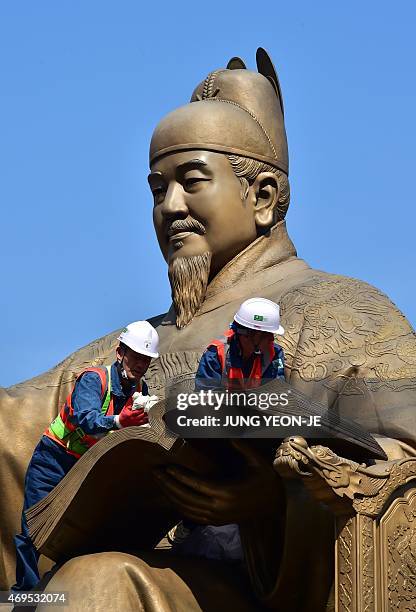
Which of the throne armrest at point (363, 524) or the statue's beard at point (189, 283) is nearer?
the throne armrest at point (363, 524)

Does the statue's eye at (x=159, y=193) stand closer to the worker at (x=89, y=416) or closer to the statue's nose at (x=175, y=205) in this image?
the statue's nose at (x=175, y=205)

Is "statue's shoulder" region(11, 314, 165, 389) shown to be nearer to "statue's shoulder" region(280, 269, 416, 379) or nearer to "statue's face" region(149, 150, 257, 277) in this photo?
"statue's face" region(149, 150, 257, 277)

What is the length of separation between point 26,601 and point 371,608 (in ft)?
6.84

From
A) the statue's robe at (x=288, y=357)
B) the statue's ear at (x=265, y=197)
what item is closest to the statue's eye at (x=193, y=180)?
the statue's ear at (x=265, y=197)

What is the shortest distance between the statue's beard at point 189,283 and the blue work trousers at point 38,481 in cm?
194

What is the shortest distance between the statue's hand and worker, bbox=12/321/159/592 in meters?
0.42

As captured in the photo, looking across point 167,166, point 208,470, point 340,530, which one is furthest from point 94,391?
point 167,166

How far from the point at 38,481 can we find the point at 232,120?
3188 millimetres

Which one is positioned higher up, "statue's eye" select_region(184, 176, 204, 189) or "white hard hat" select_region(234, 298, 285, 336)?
"statue's eye" select_region(184, 176, 204, 189)

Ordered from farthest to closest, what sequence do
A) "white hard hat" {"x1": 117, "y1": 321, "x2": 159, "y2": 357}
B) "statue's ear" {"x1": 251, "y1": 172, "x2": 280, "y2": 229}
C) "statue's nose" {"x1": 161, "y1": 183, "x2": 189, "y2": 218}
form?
"statue's ear" {"x1": 251, "y1": 172, "x2": 280, "y2": 229} → "statue's nose" {"x1": 161, "y1": 183, "x2": 189, "y2": 218} → "white hard hat" {"x1": 117, "y1": 321, "x2": 159, "y2": 357}

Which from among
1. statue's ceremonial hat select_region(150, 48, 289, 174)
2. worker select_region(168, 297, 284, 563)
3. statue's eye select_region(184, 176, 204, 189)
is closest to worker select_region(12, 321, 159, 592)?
worker select_region(168, 297, 284, 563)

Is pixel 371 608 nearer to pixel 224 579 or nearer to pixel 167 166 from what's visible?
pixel 224 579

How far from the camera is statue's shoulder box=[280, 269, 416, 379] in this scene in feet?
43.7

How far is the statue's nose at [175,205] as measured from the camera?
14258 millimetres
